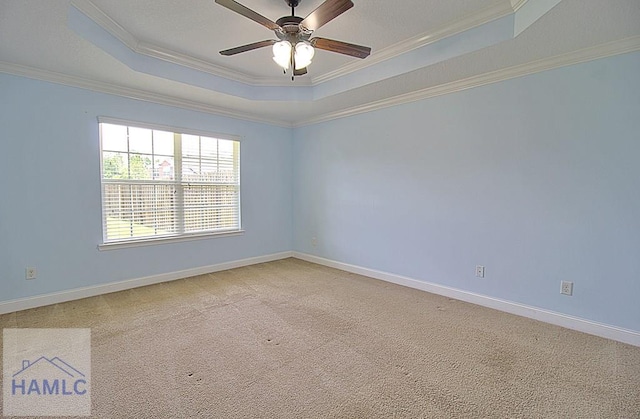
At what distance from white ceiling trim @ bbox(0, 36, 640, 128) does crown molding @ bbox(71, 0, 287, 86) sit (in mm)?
720

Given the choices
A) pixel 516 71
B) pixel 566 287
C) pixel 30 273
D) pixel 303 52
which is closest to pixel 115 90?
pixel 30 273

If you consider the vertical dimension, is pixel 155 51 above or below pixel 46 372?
above

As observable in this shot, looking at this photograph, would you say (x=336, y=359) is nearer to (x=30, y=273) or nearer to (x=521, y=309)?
(x=521, y=309)

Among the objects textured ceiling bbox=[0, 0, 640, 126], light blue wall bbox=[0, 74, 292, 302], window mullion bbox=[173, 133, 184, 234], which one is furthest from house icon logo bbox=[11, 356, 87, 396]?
textured ceiling bbox=[0, 0, 640, 126]

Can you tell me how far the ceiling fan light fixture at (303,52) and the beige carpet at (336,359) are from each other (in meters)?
2.27

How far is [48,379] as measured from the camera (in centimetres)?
193

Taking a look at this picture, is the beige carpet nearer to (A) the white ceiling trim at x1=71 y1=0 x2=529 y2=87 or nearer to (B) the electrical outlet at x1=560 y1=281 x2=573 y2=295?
(B) the electrical outlet at x1=560 y1=281 x2=573 y2=295

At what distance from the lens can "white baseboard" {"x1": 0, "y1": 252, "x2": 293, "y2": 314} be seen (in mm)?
2992

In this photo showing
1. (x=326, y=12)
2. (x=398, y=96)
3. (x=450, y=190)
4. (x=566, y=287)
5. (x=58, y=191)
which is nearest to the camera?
(x=326, y=12)

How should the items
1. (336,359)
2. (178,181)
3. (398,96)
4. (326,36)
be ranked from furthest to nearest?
(178,181) < (398,96) < (326,36) < (336,359)

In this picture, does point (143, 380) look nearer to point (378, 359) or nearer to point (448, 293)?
point (378, 359)

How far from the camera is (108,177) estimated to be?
11.6 feet

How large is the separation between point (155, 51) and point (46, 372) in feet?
9.70

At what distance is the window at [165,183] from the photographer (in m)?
3.57
